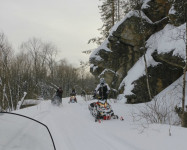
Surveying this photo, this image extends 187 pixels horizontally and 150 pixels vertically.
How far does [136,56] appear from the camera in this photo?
20.7 metres

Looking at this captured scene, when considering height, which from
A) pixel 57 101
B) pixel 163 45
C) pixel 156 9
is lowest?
pixel 57 101

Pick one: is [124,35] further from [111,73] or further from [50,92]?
[50,92]

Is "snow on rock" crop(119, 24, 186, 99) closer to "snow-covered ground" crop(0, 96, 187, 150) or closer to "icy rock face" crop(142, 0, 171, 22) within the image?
"icy rock face" crop(142, 0, 171, 22)

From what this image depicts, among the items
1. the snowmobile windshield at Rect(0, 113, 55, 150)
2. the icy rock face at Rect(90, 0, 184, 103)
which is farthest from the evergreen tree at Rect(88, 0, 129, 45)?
the snowmobile windshield at Rect(0, 113, 55, 150)

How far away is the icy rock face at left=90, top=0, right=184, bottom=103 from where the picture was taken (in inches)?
610

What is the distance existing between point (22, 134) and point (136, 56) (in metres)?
19.7

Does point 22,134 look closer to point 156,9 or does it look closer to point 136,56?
point 156,9

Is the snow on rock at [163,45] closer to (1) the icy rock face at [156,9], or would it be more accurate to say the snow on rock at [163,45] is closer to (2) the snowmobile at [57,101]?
(1) the icy rock face at [156,9]

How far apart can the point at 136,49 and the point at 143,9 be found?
13.2 feet

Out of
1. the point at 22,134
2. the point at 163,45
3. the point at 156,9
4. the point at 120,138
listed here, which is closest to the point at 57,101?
the point at 163,45

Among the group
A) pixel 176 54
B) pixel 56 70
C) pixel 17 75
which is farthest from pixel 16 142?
pixel 56 70

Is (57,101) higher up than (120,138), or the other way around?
(57,101)

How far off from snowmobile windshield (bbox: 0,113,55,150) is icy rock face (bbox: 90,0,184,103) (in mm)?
11711

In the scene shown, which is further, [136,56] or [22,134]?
[136,56]
